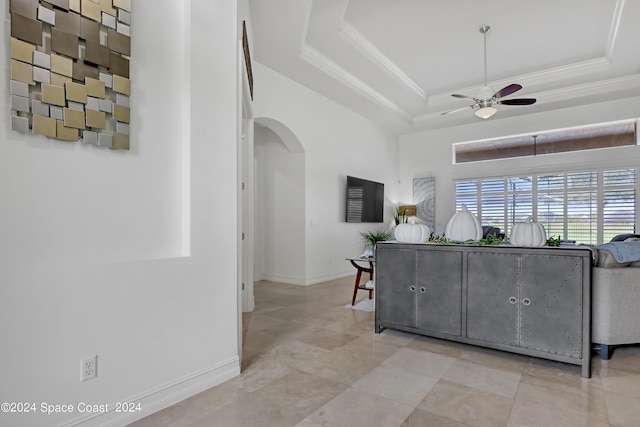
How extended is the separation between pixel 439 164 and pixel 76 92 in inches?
317

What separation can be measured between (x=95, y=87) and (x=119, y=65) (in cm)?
20

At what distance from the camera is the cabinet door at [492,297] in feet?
8.99

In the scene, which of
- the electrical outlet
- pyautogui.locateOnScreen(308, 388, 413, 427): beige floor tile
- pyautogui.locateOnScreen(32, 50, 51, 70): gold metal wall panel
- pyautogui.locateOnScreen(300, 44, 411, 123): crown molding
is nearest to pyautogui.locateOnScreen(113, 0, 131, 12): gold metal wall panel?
pyautogui.locateOnScreen(32, 50, 51, 70): gold metal wall panel

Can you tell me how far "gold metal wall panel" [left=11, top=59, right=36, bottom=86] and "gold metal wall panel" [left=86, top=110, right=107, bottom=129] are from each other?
252mm

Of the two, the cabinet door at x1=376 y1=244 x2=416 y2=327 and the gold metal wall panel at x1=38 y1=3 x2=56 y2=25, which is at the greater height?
the gold metal wall panel at x1=38 y1=3 x2=56 y2=25

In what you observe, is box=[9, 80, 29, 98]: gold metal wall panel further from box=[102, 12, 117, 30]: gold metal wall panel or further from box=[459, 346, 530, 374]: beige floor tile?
box=[459, 346, 530, 374]: beige floor tile

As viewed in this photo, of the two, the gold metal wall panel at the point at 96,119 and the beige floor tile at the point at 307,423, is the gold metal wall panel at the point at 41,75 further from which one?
the beige floor tile at the point at 307,423

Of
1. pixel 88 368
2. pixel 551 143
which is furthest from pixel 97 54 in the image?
pixel 551 143

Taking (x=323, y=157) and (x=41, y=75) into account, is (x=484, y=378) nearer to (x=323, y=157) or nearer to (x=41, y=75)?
(x=41, y=75)

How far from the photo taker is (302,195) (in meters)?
5.91

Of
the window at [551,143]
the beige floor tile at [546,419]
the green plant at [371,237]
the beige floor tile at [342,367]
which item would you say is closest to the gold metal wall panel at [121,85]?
the beige floor tile at [342,367]

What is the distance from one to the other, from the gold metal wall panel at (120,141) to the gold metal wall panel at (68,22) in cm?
52

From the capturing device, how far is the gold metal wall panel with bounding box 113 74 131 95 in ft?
6.19

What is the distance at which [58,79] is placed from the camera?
167 cm
